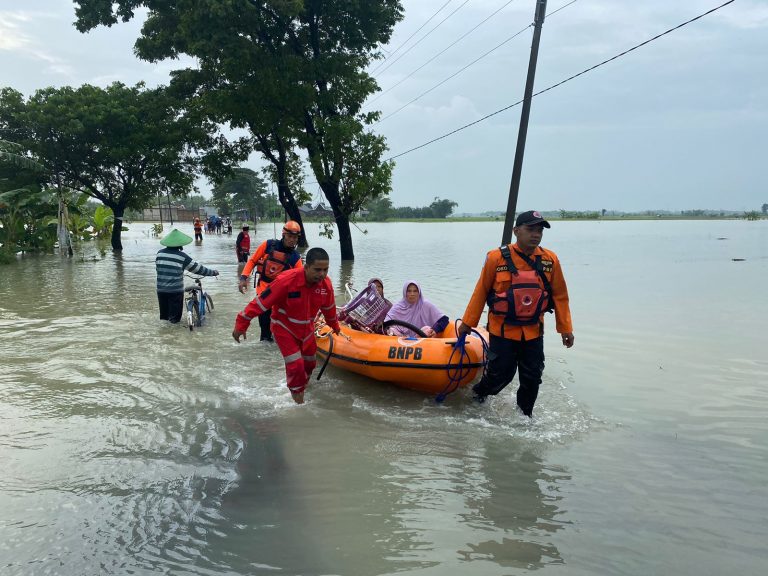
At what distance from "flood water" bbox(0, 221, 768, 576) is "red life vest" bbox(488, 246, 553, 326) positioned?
1129 mm

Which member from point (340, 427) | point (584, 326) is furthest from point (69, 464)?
point (584, 326)

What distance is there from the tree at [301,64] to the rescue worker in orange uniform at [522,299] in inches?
640

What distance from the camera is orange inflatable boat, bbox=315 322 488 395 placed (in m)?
5.86

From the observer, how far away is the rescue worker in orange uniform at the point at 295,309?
5250mm

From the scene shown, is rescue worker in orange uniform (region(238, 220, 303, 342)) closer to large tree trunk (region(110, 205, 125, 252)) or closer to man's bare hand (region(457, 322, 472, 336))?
man's bare hand (region(457, 322, 472, 336))

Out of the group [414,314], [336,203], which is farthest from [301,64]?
[414,314]

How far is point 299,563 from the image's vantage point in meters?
3.22

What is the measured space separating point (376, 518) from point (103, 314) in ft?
29.9

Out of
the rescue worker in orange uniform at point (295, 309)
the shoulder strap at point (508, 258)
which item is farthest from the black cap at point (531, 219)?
the rescue worker in orange uniform at point (295, 309)

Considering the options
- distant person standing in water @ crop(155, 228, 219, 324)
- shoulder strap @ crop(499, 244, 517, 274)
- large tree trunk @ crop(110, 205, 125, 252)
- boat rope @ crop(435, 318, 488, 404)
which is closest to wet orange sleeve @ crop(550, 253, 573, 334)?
shoulder strap @ crop(499, 244, 517, 274)

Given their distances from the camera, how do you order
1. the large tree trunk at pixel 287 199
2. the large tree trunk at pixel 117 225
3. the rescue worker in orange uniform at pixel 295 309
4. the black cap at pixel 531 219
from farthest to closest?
the large tree trunk at pixel 117 225, the large tree trunk at pixel 287 199, the rescue worker in orange uniform at pixel 295 309, the black cap at pixel 531 219

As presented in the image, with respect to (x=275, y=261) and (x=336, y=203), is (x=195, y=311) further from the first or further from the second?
(x=336, y=203)

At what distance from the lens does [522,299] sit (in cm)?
500

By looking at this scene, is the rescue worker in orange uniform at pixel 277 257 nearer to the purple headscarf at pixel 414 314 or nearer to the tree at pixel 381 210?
the purple headscarf at pixel 414 314
